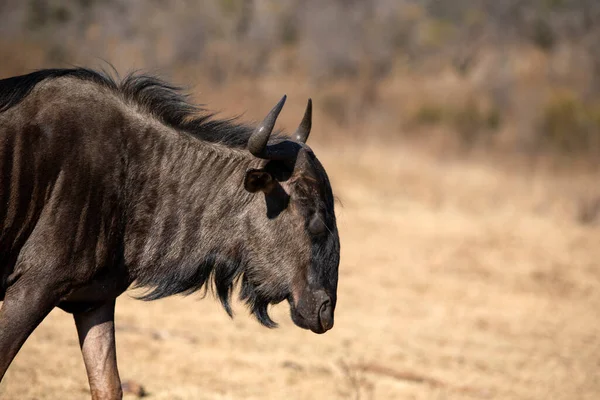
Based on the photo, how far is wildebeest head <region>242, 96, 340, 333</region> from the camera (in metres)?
4.90

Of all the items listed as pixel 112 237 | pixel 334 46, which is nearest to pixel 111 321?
pixel 112 237

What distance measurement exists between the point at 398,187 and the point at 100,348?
14127 mm

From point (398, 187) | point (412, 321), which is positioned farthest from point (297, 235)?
point (398, 187)

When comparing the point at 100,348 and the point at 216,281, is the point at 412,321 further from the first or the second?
the point at 100,348

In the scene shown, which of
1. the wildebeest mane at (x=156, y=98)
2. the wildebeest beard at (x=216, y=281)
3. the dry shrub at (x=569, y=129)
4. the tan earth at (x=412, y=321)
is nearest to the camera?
the wildebeest mane at (x=156, y=98)

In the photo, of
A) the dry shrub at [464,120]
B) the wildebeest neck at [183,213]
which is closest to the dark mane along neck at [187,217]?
the wildebeest neck at [183,213]

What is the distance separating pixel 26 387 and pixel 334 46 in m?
28.0

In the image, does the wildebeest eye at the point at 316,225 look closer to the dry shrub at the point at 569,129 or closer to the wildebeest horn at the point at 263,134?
the wildebeest horn at the point at 263,134

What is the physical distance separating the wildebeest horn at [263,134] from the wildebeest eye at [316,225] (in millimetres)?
476

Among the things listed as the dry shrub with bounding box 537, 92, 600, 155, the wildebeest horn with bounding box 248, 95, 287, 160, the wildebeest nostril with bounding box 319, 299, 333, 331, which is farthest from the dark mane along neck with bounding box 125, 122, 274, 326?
the dry shrub with bounding box 537, 92, 600, 155

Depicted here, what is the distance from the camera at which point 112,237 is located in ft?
15.3

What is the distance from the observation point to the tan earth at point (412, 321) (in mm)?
7094

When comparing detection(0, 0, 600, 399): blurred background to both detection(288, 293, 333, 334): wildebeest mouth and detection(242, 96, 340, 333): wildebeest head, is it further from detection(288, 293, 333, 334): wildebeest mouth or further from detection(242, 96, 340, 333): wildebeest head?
A: detection(288, 293, 333, 334): wildebeest mouth

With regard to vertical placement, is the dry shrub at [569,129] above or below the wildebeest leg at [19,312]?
above
